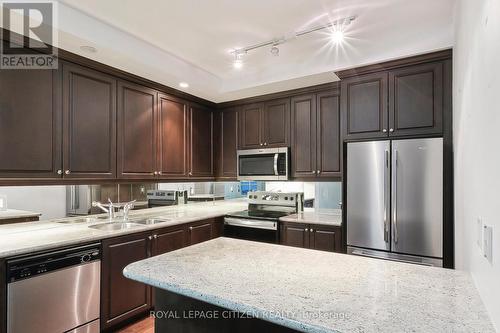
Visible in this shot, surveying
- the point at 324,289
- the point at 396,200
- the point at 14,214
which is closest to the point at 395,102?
the point at 396,200

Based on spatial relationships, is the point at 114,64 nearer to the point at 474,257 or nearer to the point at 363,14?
the point at 363,14

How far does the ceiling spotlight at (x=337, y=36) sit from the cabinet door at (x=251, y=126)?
4.47 ft

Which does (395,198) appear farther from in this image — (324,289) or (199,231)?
(199,231)

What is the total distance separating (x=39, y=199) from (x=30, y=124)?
697 mm

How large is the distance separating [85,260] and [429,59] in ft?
10.9

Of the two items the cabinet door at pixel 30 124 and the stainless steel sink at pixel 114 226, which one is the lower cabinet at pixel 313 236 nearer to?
the stainless steel sink at pixel 114 226

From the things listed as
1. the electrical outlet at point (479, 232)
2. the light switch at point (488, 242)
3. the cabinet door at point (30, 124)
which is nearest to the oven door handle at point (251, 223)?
the cabinet door at point (30, 124)

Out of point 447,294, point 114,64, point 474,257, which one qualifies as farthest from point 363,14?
point 114,64

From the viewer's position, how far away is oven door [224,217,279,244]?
3.17 meters

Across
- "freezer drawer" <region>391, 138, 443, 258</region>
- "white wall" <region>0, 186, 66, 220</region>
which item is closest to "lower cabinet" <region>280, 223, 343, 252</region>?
"freezer drawer" <region>391, 138, 443, 258</region>

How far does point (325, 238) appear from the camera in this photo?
9.52 ft

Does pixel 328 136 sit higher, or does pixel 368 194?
pixel 328 136

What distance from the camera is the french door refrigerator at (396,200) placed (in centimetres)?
231

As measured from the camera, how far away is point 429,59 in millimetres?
2455
